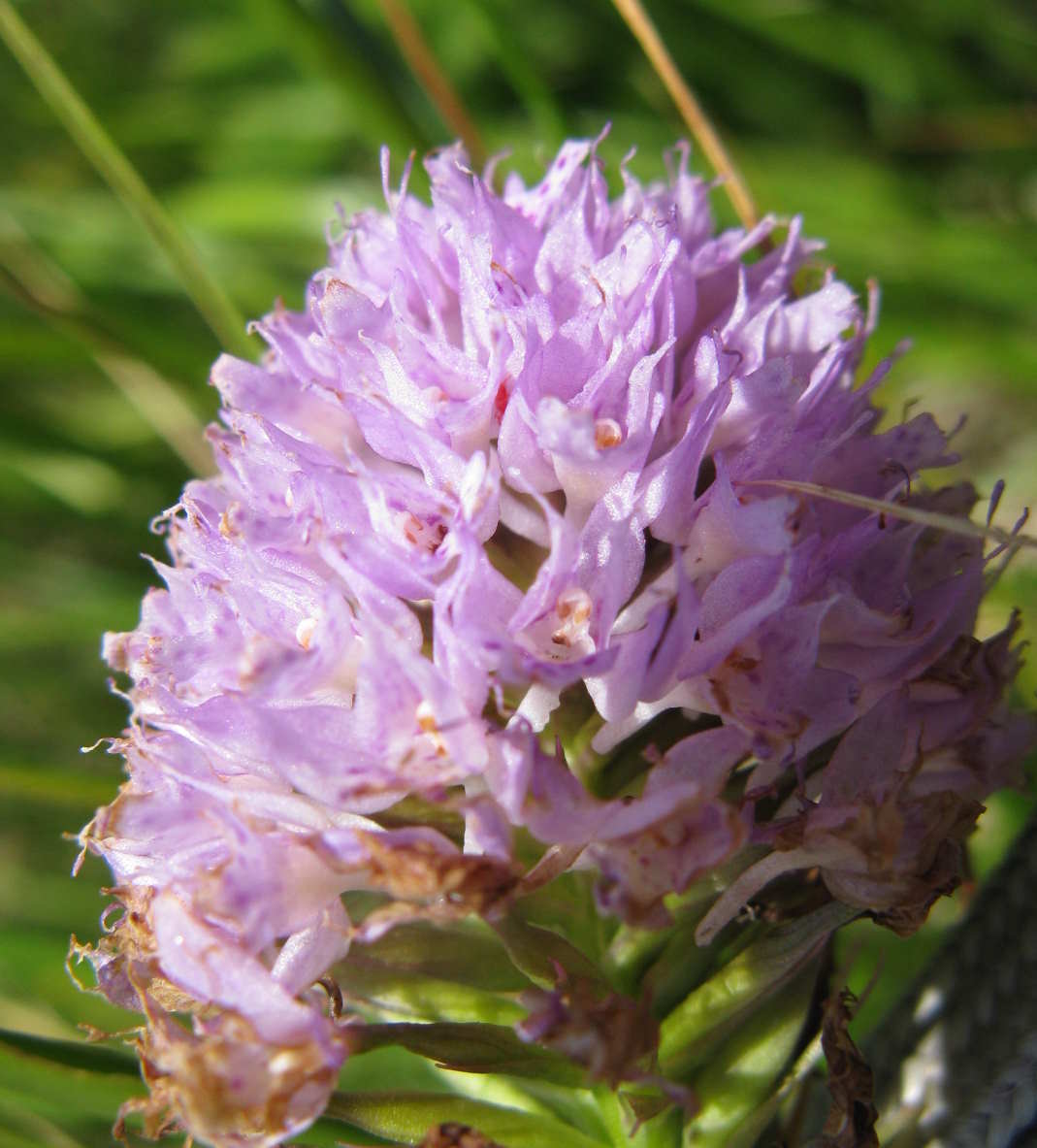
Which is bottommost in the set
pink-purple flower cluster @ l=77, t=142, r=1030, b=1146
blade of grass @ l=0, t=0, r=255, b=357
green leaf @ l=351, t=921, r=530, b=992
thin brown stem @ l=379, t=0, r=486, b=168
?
green leaf @ l=351, t=921, r=530, b=992

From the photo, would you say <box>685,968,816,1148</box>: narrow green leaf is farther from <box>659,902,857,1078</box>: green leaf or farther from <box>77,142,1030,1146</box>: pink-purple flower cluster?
<box>77,142,1030,1146</box>: pink-purple flower cluster

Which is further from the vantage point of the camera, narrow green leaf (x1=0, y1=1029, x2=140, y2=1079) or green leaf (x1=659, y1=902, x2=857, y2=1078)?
narrow green leaf (x1=0, y1=1029, x2=140, y2=1079)

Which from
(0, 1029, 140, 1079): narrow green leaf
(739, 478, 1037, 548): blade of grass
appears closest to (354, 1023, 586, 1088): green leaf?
(0, 1029, 140, 1079): narrow green leaf

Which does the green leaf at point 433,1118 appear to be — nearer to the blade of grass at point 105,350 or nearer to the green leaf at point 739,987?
the green leaf at point 739,987

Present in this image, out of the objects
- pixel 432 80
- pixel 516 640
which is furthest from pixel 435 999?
pixel 432 80

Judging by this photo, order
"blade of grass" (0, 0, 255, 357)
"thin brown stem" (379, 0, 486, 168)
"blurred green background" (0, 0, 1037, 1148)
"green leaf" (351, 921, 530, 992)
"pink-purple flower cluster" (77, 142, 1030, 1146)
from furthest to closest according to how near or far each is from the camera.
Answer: "blurred green background" (0, 0, 1037, 1148)
"thin brown stem" (379, 0, 486, 168)
"blade of grass" (0, 0, 255, 357)
"green leaf" (351, 921, 530, 992)
"pink-purple flower cluster" (77, 142, 1030, 1146)

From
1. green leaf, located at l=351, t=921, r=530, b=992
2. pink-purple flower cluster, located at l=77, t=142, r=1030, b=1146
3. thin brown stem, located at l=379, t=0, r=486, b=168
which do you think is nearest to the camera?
pink-purple flower cluster, located at l=77, t=142, r=1030, b=1146

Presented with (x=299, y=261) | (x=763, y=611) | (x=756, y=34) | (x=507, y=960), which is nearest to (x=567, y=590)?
(x=763, y=611)
